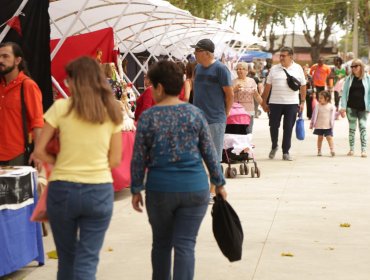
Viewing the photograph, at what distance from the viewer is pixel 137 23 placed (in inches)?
878

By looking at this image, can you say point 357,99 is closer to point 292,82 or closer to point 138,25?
point 292,82

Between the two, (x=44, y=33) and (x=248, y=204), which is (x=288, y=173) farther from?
(x=44, y=33)

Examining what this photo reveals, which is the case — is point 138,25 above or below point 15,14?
below

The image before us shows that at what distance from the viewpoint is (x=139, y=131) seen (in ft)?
18.1

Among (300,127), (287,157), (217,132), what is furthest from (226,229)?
(300,127)

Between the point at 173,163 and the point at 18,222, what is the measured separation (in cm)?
196

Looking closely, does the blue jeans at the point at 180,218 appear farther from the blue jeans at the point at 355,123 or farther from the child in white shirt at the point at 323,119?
the child in white shirt at the point at 323,119

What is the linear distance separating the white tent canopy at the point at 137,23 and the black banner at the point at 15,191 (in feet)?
19.6

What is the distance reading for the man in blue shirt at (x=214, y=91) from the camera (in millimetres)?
10031

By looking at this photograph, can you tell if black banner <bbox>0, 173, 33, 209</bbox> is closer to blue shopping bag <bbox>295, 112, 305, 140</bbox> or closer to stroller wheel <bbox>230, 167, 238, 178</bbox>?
stroller wheel <bbox>230, 167, 238, 178</bbox>

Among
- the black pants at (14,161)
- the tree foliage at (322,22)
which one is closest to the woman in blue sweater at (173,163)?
the black pants at (14,161)

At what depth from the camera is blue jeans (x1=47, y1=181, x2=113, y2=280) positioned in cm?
508

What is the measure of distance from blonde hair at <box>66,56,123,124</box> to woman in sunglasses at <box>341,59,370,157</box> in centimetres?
1172

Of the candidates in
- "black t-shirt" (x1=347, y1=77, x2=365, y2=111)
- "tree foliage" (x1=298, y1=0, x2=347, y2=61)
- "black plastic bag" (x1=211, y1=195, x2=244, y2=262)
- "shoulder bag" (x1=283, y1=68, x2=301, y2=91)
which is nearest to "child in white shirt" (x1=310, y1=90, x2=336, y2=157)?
"black t-shirt" (x1=347, y1=77, x2=365, y2=111)
